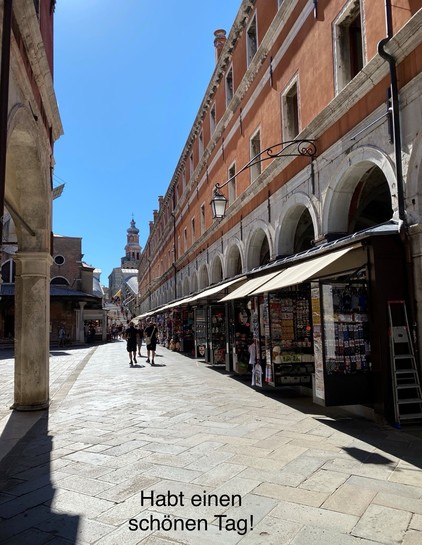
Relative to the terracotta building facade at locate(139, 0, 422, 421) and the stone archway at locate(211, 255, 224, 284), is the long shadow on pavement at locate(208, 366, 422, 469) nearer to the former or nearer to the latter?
the terracotta building facade at locate(139, 0, 422, 421)

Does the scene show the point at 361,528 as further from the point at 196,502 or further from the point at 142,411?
the point at 142,411

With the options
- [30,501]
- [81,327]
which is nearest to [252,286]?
[30,501]

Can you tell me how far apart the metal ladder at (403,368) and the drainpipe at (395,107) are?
4.25 ft

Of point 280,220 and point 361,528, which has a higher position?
point 280,220

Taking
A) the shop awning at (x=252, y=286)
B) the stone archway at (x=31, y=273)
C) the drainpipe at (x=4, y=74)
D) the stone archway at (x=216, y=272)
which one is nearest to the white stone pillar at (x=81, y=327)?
the stone archway at (x=216, y=272)

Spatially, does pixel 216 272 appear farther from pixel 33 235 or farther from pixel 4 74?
pixel 4 74

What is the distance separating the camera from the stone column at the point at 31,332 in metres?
7.71

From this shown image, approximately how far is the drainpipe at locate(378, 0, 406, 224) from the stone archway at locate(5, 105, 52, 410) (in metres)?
5.40

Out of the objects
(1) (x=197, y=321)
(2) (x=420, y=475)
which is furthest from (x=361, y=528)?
(1) (x=197, y=321)

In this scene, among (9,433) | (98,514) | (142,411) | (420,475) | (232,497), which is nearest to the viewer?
(98,514)

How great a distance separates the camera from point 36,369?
7.72 meters

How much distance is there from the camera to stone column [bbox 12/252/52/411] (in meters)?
7.71

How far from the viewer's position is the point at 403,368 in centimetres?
611

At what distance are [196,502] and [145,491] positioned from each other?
486mm
